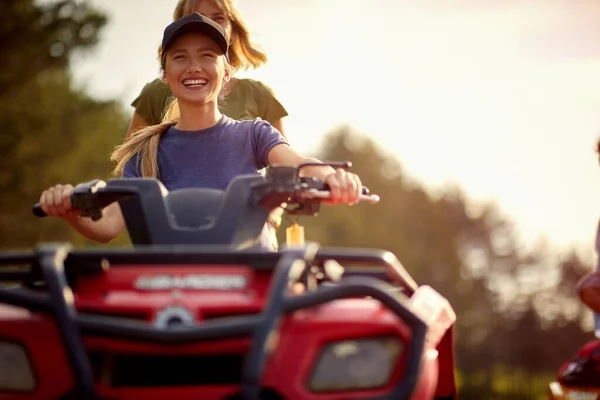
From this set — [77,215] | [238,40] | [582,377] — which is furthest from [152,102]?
[582,377]

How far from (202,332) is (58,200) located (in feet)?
4.83

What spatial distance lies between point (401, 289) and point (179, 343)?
1.58m

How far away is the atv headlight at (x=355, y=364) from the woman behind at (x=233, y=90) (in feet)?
14.8

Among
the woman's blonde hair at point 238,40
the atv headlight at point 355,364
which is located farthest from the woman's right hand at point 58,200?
the woman's blonde hair at point 238,40

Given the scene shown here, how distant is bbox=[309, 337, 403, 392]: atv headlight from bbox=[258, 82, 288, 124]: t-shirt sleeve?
15.9ft

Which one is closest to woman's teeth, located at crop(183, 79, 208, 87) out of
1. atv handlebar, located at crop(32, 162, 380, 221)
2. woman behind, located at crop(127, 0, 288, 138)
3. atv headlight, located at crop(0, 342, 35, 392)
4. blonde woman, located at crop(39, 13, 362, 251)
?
blonde woman, located at crop(39, 13, 362, 251)

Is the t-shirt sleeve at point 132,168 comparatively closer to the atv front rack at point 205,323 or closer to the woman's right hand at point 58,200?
the woman's right hand at point 58,200

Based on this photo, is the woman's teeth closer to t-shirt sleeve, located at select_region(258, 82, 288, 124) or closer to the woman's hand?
the woman's hand

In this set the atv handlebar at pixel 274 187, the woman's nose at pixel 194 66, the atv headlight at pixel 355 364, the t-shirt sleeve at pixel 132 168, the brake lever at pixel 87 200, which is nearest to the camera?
the atv headlight at pixel 355 364

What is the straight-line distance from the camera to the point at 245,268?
12.1 ft

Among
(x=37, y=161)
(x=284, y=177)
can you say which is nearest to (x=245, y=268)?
(x=284, y=177)

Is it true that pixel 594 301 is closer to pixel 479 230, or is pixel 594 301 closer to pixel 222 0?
pixel 222 0

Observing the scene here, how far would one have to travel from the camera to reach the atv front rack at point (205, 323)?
3.31m

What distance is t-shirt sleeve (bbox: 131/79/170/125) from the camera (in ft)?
26.5
